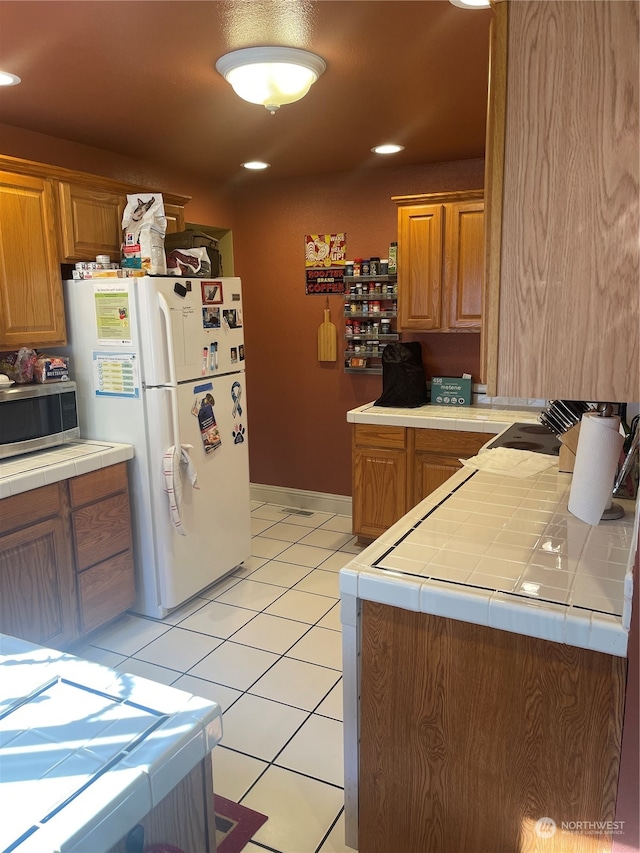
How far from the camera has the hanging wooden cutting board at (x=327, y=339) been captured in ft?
14.7

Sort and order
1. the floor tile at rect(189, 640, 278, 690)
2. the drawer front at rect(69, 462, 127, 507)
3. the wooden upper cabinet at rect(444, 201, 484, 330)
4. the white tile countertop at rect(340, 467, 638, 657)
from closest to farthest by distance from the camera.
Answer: the white tile countertop at rect(340, 467, 638, 657), the floor tile at rect(189, 640, 278, 690), the drawer front at rect(69, 462, 127, 507), the wooden upper cabinet at rect(444, 201, 484, 330)

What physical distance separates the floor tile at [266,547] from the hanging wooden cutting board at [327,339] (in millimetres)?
1333

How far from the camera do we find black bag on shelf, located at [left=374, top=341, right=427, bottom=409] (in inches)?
158

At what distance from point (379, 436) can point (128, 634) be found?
1771mm

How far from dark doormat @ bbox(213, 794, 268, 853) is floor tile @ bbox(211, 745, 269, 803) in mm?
37

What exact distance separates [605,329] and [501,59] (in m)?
0.51

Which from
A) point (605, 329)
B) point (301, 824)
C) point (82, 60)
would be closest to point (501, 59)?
point (605, 329)

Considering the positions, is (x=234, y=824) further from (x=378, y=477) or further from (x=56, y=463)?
(x=378, y=477)

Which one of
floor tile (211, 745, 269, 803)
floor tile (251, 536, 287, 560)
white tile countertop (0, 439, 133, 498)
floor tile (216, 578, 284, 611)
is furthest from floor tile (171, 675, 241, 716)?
floor tile (251, 536, 287, 560)

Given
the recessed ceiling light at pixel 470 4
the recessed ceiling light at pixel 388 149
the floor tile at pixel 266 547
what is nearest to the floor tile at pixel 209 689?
the floor tile at pixel 266 547

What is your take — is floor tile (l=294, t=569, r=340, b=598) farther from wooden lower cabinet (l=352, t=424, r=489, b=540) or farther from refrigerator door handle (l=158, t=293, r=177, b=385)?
refrigerator door handle (l=158, t=293, r=177, b=385)

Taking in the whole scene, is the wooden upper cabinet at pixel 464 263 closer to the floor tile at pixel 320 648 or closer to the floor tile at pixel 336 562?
the floor tile at pixel 336 562

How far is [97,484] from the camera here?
2.90 m

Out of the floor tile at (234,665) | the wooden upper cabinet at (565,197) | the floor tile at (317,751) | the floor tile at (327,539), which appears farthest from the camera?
the floor tile at (327,539)
